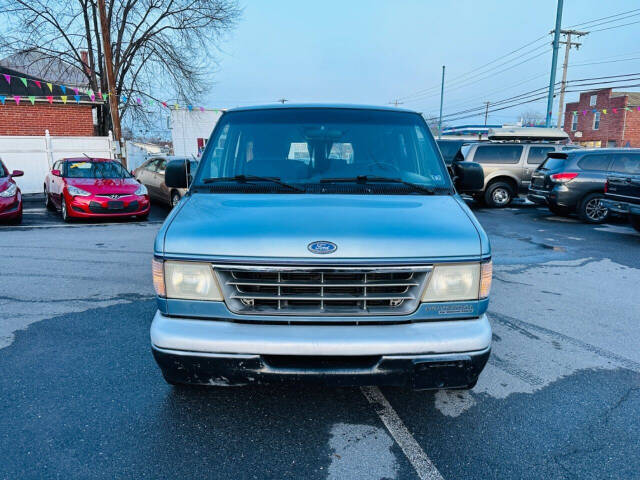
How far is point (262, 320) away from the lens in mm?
2523

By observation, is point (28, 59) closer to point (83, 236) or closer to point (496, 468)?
point (83, 236)

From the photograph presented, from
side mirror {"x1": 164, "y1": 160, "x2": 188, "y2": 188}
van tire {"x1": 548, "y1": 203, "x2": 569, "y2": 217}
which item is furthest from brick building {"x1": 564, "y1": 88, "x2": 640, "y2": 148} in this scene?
side mirror {"x1": 164, "y1": 160, "x2": 188, "y2": 188}

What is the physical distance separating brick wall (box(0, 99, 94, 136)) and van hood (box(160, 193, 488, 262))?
61.5 ft

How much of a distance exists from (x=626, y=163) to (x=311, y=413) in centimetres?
1108

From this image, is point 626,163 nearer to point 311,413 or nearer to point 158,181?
point 311,413

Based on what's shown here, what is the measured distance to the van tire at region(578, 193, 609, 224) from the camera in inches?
437

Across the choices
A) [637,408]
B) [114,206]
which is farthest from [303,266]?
[114,206]

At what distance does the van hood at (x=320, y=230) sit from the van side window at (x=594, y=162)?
10.0m

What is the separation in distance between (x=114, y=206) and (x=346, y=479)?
9.46m

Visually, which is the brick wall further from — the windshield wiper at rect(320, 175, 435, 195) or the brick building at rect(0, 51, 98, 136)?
the windshield wiper at rect(320, 175, 435, 195)

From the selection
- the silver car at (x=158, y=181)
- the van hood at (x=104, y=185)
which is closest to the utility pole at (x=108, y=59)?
the silver car at (x=158, y=181)

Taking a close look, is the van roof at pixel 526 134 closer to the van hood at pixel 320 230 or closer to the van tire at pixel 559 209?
the van tire at pixel 559 209

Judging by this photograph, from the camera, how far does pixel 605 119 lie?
38500 millimetres

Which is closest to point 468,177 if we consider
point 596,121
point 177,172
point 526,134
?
point 177,172
